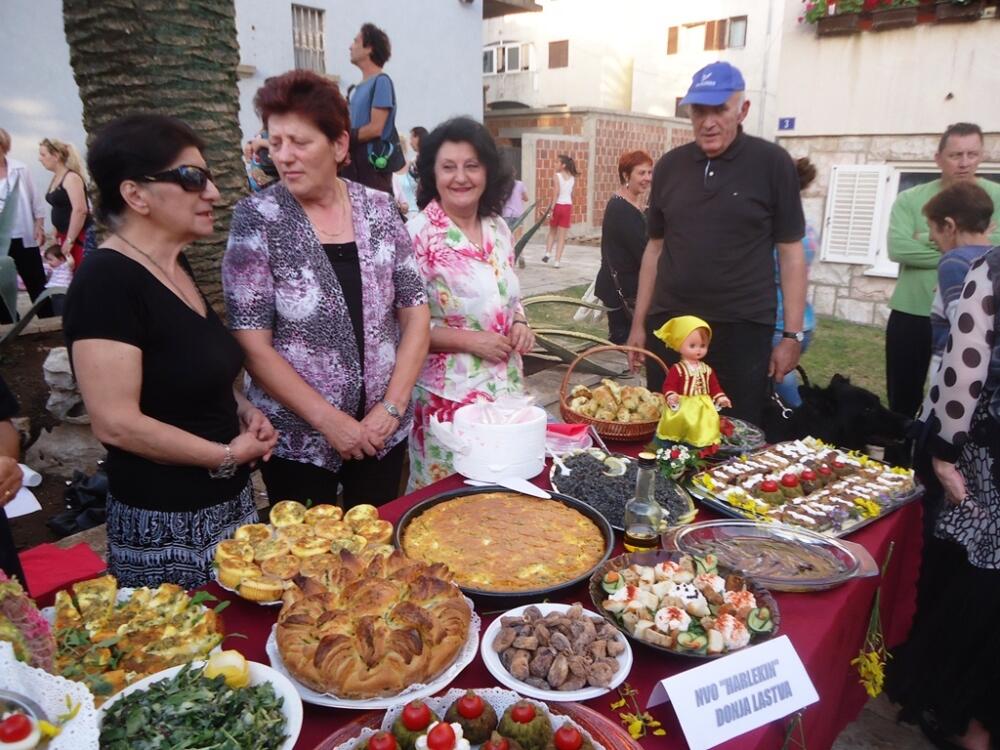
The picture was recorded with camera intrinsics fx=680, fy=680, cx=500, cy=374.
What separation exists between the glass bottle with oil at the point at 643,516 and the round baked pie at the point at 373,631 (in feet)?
1.99

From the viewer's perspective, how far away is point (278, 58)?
37.8ft

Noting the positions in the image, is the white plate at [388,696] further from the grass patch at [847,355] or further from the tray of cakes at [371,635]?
the grass patch at [847,355]

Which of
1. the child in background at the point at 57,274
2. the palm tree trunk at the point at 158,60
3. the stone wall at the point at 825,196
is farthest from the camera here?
the stone wall at the point at 825,196

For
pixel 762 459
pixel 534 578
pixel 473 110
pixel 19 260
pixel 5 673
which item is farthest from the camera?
pixel 473 110

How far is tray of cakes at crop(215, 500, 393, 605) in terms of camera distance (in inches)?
59.2

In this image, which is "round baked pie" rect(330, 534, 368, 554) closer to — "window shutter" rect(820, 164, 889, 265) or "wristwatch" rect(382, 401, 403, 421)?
"wristwatch" rect(382, 401, 403, 421)

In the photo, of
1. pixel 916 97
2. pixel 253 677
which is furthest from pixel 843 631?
pixel 916 97

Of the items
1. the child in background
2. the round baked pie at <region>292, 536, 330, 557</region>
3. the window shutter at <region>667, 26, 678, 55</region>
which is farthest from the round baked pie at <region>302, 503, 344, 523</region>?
the window shutter at <region>667, 26, 678, 55</region>

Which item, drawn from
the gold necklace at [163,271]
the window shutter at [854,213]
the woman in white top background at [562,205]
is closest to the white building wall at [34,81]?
the woman in white top background at [562,205]

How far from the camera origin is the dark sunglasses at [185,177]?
1.83 m

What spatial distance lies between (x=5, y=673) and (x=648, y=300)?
327 cm

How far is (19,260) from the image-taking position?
253 inches

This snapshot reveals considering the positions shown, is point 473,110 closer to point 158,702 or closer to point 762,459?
point 762,459

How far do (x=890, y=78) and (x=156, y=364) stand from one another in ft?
29.4
